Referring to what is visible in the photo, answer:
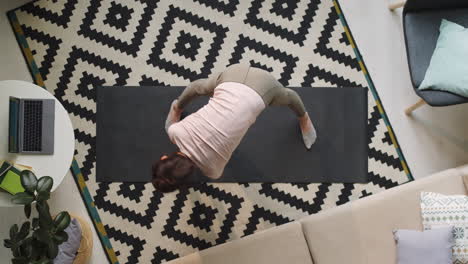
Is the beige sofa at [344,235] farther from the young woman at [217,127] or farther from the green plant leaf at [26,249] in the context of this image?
the green plant leaf at [26,249]

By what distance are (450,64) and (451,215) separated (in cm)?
83

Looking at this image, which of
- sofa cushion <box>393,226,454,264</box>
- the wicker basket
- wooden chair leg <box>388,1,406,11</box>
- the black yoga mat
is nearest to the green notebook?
the wicker basket

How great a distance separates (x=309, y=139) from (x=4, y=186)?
5.75ft

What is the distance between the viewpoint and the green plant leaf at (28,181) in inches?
94.9

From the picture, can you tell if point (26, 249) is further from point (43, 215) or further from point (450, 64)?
point (450, 64)

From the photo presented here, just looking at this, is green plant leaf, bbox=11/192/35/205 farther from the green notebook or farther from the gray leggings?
the gray leggings

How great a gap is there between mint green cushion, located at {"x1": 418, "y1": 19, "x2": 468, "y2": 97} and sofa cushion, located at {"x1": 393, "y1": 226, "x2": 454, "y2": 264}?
30.4 inches

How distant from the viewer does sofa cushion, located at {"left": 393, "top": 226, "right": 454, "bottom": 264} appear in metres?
2.63

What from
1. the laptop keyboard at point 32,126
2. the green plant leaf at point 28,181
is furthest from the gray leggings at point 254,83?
the green plant leaf at point 28,181

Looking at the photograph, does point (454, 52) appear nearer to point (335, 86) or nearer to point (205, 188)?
point (335, 86)

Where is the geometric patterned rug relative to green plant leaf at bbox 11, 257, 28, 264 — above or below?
above

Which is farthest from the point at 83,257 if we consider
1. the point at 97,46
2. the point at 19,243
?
the point at 97,46

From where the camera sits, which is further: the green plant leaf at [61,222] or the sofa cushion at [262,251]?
the sofa cushion at [262,251]

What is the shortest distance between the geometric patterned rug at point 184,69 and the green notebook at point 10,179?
0.57 m
